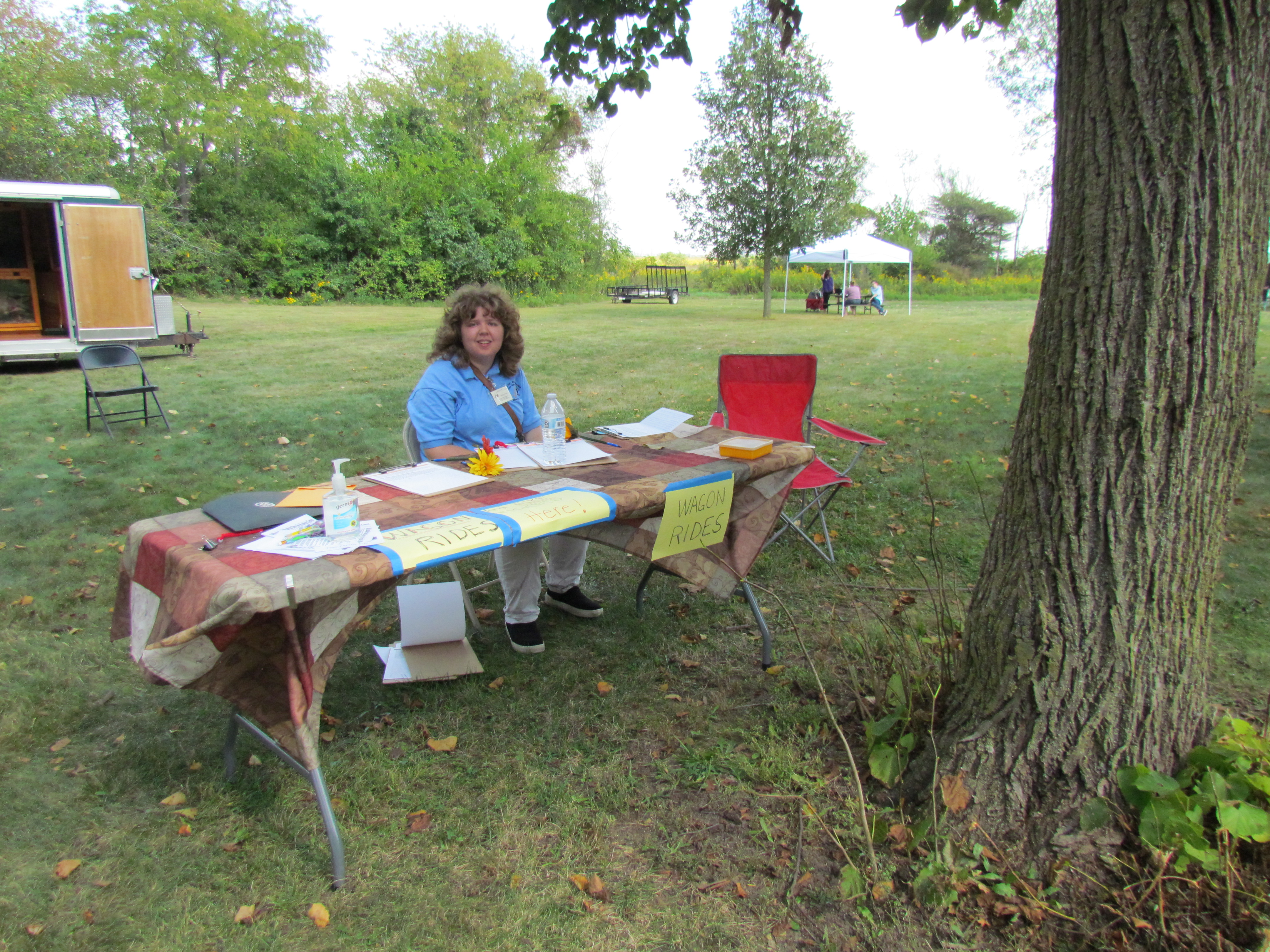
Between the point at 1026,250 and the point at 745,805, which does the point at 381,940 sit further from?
the point at 1026,250

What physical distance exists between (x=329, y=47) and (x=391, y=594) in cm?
3471

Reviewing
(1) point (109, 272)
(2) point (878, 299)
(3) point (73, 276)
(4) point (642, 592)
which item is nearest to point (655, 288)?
(2) point (878, 299)

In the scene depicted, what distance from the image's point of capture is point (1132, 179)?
5.76 ft

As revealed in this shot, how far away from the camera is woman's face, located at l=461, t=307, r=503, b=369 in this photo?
3.31 m

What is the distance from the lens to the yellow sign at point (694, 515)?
2.58 metres

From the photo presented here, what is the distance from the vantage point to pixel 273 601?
1.71 m

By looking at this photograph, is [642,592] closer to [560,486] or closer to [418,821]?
[560,486]

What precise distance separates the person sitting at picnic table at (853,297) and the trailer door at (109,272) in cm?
1621

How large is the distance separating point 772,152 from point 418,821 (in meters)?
19.6

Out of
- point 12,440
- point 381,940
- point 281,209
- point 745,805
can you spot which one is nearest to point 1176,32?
point 745,805

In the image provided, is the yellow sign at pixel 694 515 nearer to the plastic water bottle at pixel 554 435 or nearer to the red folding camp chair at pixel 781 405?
the plastic water bottle at pixel 554 435

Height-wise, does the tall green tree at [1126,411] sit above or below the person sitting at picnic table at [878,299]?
below

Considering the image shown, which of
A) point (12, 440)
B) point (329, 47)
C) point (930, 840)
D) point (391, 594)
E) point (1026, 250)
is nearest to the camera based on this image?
point (930, 840)

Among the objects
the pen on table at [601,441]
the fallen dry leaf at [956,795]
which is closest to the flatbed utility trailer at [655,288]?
the pen on table at [601,441]
